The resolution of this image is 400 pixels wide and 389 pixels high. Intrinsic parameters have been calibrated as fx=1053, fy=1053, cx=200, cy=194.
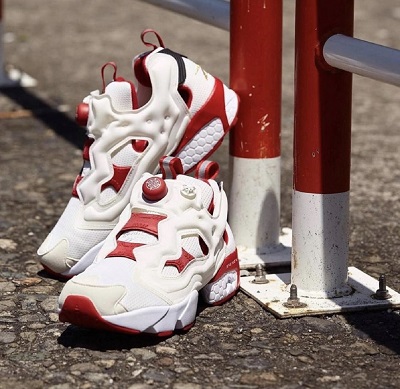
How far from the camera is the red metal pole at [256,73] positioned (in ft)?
9.57

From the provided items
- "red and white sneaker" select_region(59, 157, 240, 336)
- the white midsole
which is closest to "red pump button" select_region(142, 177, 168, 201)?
"red and white sneaker" select_region(59, 157, 240, 336)

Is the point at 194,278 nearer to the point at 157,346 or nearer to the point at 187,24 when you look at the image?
the point at 157,346

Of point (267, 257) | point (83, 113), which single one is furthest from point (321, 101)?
point (83, 113)

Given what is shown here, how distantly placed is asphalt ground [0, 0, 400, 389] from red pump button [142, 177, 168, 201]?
1.04 ft

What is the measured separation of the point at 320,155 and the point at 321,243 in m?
0.23

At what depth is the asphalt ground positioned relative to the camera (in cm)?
225

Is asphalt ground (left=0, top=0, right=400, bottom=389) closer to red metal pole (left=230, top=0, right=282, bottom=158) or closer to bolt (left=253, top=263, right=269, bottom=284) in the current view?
bolt (left=253, top=263, right=269, bottom=284)

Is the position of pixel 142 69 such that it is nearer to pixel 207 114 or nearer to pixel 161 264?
pixel 207 114

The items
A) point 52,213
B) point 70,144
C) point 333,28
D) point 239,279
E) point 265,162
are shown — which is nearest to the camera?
point 333,28

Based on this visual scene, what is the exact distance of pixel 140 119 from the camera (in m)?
2.77

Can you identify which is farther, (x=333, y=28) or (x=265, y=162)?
(x=265, y=162)

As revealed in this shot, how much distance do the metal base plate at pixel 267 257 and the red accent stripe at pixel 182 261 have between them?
0.48m

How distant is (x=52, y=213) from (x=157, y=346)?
1.19 metres

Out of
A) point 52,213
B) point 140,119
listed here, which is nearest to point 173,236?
point 140,119
